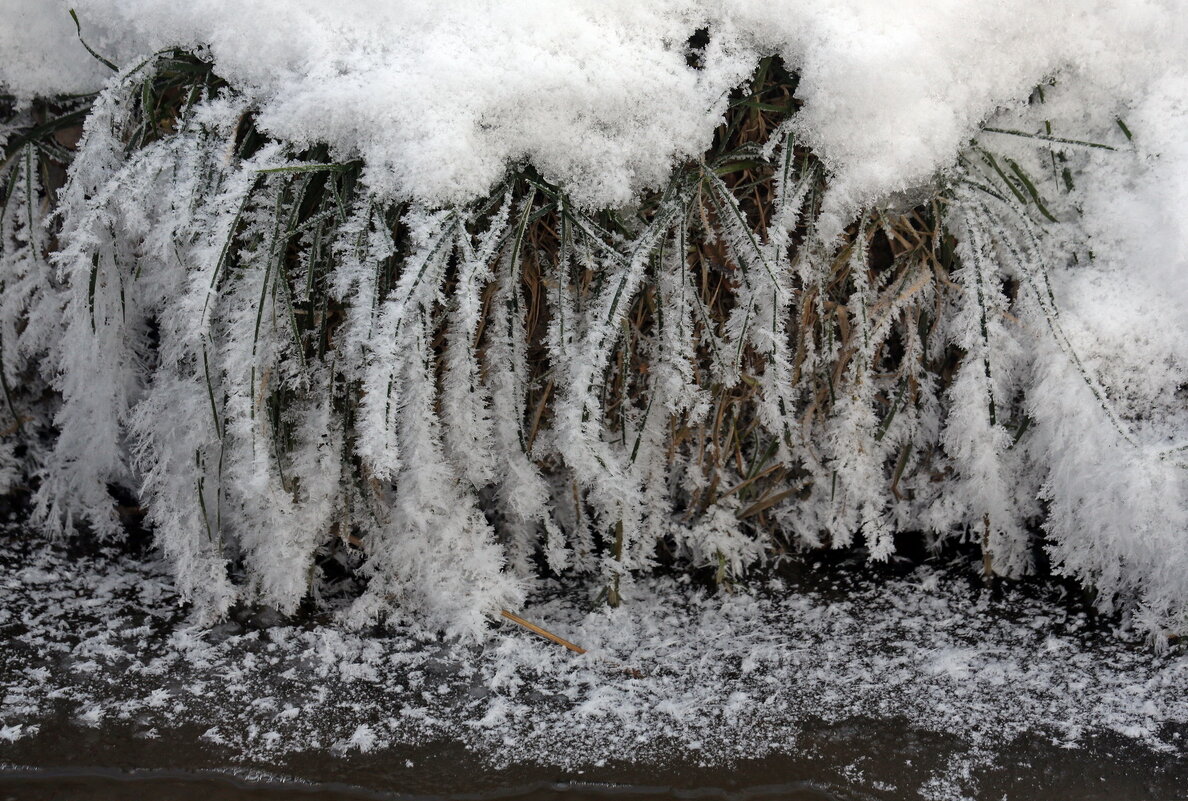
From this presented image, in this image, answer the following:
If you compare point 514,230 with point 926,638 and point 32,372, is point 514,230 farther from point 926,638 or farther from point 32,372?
point 32,372

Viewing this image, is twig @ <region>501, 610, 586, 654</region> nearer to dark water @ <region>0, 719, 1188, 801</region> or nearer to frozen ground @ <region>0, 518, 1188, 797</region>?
frozen ground @ <region>0, 518, 1188, 797</region>

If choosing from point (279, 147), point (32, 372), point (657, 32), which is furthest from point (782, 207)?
point (32, 372)

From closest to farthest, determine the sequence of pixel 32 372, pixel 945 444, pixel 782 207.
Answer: pixel 782 207 < pixel 945 444 < pixel 32 372

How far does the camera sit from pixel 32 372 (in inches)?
74.0

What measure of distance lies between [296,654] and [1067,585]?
1290 millimetres

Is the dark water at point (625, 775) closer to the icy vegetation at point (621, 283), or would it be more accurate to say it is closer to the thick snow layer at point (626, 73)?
the icy vegetation at point (621, 283)

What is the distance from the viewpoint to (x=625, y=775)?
1.25 m

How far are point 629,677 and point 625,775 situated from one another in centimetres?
21

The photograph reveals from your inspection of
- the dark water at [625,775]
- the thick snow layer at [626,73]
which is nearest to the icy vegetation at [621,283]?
the thick snow layer at [626,73]

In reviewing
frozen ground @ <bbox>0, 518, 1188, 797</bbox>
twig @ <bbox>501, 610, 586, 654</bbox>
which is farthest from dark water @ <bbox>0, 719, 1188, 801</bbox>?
twig @ <bbox>501, 610, 586, 654</bbox>

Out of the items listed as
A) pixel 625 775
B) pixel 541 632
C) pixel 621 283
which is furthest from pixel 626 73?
pixel 625 775

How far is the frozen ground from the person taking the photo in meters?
1.30

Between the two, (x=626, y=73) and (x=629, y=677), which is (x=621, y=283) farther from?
(x=629, y=677)

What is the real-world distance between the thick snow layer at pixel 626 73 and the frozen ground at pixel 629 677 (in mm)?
705
